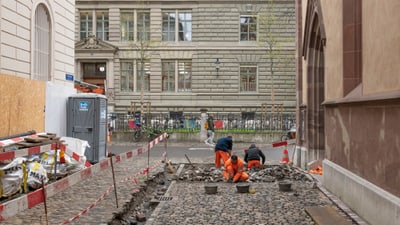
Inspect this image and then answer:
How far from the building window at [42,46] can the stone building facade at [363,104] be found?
28.8 ft

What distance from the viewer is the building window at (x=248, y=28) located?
42.6 metres

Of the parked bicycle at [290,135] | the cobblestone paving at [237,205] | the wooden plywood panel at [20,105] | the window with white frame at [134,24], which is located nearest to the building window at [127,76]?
the window with white frame at [134,24]

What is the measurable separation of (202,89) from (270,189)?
30124 millimetres

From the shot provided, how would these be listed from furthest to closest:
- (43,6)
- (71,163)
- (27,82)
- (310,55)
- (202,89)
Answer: (202,89), (43,6), (310,55), (27,82), (71,163)

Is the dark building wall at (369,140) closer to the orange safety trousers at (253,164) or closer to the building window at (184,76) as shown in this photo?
the orange safety trousers at (253,164)

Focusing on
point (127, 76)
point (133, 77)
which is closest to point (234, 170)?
point (133, 77)

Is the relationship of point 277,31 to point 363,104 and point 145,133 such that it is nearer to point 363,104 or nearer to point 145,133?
point 145,133

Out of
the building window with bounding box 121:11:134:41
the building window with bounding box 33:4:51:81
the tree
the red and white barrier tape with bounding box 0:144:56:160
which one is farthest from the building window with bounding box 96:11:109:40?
the red and white barrier tape with bounding box 0:144:56:160

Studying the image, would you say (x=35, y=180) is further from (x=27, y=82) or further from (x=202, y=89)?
(x=202, y=89)

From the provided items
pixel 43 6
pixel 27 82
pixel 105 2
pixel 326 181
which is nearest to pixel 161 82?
pixel 105 2

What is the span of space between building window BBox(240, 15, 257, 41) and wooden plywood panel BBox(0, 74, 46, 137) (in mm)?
29567

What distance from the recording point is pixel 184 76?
4281cm

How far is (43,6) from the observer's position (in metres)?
16.7

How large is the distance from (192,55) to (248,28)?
17.4ft
